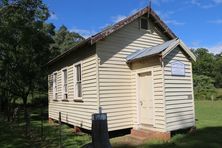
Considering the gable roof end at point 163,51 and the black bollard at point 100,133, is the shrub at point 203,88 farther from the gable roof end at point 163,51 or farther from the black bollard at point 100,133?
the black bollard at point 100,133

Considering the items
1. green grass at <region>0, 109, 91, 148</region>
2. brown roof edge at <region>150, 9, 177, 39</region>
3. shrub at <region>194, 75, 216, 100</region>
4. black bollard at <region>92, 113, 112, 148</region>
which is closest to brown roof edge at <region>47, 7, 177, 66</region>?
brown roof edge at <region>150, 9, 177, 39</region>

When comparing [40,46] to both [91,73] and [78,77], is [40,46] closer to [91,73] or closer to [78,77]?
[78,77]

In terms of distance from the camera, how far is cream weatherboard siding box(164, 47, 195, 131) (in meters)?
10.7

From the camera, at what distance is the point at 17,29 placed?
18875 mm

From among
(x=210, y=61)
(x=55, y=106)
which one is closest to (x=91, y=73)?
(x=55, y=106)

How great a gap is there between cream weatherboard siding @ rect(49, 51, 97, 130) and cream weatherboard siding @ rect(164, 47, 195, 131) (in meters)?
2.91

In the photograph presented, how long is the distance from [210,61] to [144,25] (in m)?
55.5

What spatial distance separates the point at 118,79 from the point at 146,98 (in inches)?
56.7

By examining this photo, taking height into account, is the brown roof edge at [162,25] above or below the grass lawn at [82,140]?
above

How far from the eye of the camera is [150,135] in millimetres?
10695

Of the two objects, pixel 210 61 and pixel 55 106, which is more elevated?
pixel 210 61

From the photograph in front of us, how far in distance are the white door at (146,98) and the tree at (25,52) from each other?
10201 millimetres

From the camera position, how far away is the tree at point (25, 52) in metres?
19.0

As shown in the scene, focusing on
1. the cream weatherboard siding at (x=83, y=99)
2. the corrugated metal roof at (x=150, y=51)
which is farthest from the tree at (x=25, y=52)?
the corrugated metal roof at (x=150, y=51)
